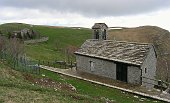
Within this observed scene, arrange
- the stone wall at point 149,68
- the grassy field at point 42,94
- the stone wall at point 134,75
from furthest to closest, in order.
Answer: the stone wall at point 149,68, the stone wall at point 134,75, the grassy field at point 42,94

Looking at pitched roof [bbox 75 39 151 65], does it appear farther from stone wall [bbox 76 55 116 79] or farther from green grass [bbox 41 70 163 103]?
green grass [bbox 41 70 163 103]

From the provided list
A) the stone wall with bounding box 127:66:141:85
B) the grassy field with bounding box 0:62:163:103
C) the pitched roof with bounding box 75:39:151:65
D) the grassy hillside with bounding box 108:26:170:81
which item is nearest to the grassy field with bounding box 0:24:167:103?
the grassy field with bounding box 0:62:163:103

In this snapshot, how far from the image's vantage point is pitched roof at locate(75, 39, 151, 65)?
127ft

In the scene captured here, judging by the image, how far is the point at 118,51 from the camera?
42031mm

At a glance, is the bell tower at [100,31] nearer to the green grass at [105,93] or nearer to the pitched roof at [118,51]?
the pitched roof at [118,51]

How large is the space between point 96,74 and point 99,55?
294 cm

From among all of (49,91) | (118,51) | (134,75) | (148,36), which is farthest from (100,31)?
(148,36)

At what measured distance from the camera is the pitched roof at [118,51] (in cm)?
3875

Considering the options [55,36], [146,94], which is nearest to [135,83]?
[146,94]

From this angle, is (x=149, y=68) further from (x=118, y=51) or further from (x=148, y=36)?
(x=148, y=36)

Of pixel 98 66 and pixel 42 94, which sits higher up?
pixel 42 94

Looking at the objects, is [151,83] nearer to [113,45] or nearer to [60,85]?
[113,45]

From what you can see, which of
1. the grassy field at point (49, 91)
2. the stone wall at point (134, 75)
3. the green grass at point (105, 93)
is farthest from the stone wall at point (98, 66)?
the green grass at point (105, 93)

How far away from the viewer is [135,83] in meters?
38.6
